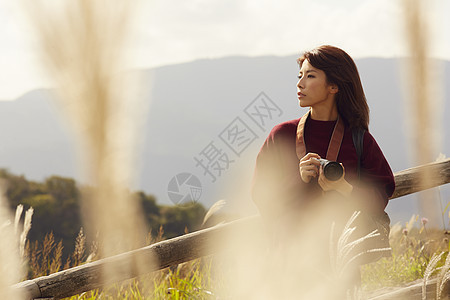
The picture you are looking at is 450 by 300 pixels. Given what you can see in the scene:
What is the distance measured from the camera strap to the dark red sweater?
0.03m

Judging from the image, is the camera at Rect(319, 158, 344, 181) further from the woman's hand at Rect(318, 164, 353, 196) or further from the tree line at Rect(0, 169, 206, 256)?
the tree line at Rect(0, 169, 206, 256)

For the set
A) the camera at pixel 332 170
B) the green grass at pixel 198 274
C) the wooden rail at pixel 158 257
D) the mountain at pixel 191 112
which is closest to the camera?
the camera at pixel 332 170

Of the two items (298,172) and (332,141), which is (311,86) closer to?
(332,141)

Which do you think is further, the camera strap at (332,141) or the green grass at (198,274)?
the green grass at (198,274)

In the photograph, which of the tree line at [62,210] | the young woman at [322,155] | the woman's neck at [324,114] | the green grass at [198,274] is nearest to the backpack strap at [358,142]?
the young woman at [322,155]

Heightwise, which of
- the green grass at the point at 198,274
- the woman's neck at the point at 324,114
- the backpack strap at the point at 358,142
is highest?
the woman's neck at the point at 324,114

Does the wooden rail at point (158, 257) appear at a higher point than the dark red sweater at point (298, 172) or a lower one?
lower

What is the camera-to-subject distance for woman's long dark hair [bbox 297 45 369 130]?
2119mm

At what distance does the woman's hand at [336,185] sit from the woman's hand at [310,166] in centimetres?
3

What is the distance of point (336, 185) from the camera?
1.95m

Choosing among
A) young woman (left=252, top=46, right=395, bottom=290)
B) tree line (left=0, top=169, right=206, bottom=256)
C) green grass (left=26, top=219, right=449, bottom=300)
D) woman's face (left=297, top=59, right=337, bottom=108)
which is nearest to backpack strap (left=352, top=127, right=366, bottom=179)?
young woman (left=252, top=46, right=395, bottom=290)

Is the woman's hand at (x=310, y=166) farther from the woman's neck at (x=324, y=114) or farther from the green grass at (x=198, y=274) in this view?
the green grass at (x=198, y=274)

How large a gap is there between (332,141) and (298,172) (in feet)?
0.65

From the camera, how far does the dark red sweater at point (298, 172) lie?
2086 mm
